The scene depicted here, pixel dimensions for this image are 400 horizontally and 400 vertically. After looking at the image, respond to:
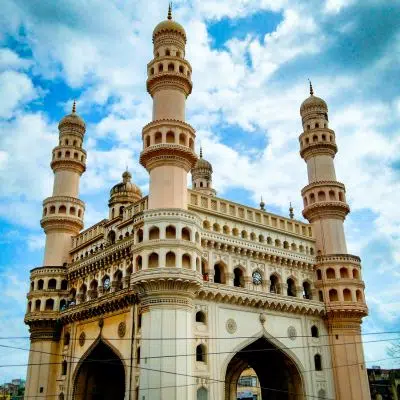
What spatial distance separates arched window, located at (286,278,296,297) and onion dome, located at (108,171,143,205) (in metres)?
12.1

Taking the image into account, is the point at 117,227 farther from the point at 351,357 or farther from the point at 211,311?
the point at 351,357

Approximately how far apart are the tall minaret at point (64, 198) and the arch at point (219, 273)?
12.1m

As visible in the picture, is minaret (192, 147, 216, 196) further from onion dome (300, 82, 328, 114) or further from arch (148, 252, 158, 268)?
arch (148, 252, 158, 268)

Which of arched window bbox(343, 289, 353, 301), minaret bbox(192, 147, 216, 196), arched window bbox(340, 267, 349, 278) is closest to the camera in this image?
arched window bbox(343, 289, 353, 301)

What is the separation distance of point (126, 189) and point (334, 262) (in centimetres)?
1527

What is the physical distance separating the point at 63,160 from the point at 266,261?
55.9ft

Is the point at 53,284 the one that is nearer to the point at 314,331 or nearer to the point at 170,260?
the point at 170,260

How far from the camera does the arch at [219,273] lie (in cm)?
2866

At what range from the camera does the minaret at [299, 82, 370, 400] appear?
30719mm

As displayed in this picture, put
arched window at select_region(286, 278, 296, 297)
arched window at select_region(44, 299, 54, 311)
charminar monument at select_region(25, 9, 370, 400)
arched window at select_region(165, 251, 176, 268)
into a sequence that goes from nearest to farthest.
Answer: charminar monument at select_region(25, 9, 370, 400), arched window at select_region(165, 251, 176, 268), arched window at select_region(286, 278, 296, 297), arched window at select_region(44, 299, 54, 311)

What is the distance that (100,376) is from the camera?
3197 cm

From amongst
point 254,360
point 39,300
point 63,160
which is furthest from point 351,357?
point 63,160

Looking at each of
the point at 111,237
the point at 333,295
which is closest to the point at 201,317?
the point at 111,237

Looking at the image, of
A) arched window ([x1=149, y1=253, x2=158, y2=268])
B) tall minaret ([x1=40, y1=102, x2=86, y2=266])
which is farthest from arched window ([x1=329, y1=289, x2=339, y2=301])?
tall minaret ([x1=40, y1=102, x2=86, y2=266])
